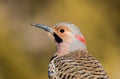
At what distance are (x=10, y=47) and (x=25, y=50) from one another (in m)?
0.66

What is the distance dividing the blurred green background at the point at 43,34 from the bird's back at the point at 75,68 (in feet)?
12.5

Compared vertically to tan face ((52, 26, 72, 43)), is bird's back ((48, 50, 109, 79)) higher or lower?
lower

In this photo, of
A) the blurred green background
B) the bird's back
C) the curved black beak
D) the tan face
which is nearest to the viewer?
the bird's back

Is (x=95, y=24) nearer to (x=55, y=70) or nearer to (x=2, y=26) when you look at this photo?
(x=2, y=26)

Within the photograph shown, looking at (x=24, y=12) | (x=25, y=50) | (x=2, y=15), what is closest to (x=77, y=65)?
(x=25, y=50)

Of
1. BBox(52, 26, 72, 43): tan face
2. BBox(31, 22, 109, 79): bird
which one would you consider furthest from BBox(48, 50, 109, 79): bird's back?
BBox(52, 26, 72, 43): tan face

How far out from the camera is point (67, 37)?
27.0ft

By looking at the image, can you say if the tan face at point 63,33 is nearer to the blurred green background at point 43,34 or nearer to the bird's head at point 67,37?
the bird's head at point 67,37

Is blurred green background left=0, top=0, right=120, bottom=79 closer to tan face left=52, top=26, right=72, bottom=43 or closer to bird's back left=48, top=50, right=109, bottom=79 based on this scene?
tan face left=52, top=26, right=72, bottom=43

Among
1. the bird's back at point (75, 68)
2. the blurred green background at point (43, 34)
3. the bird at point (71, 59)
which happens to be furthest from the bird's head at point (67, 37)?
the blurred green background at point (43, 34)

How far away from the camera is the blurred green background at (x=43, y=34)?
1211cm

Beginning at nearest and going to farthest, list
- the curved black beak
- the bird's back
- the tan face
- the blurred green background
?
the bird's back → the tan face → the curved black beak → the blurred green background

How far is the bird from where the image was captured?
7469 mm

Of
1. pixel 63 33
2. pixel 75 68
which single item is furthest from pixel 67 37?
pixel 75 68
